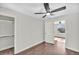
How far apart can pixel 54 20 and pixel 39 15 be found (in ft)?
1.04

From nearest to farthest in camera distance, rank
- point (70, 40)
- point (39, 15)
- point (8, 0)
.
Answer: point (8, 0) < point (39, 15) < point (70, 40)

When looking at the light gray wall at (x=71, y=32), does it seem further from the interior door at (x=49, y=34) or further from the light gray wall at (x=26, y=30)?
the light gray wall at (x=26, y=30)

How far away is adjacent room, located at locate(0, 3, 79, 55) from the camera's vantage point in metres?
1.33

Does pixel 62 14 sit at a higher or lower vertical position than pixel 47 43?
higher

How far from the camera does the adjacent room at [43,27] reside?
133 cm

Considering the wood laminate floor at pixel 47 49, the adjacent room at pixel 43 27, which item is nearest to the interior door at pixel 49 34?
the adjacent room at pixel 43 27

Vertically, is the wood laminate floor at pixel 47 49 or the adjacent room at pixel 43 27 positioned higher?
the adjacent room at pixel 43 27

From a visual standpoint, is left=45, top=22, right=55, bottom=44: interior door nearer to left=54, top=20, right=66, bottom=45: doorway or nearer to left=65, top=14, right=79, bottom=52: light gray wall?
left=54, top=20, right=66, bottom=45: doorway

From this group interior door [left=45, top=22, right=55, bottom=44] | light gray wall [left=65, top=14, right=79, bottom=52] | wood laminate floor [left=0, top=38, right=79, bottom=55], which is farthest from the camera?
interior door [left=45, top=22, right=55, bottom=44]

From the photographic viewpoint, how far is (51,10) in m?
1.46

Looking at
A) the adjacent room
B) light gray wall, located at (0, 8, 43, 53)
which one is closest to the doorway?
the adjacent room
